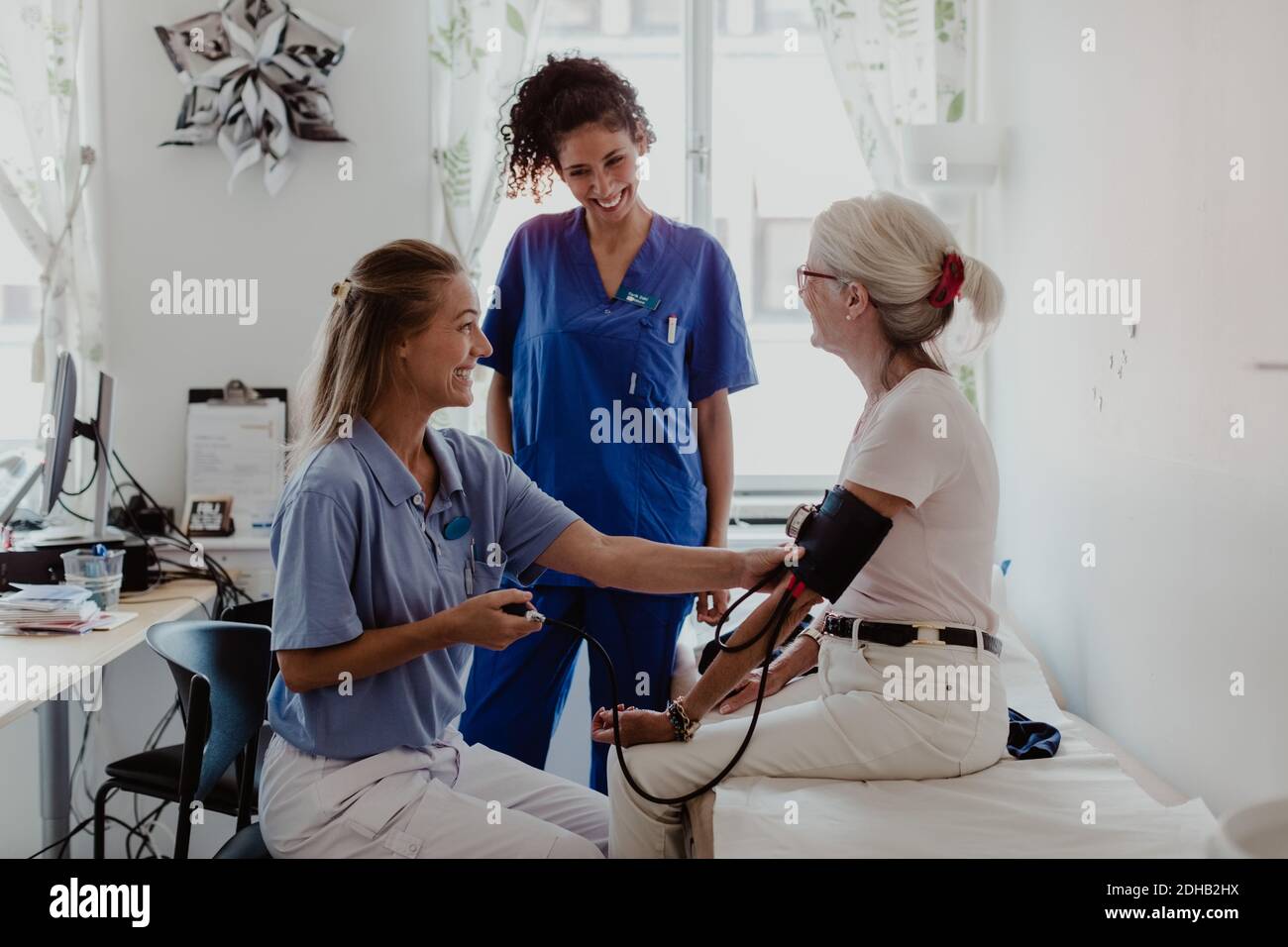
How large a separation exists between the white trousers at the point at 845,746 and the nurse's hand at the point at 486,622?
0.27 metres

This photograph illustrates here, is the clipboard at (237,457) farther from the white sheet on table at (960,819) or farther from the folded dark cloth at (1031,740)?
the folded dark cloth at (1031,740)

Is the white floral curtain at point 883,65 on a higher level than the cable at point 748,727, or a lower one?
higher

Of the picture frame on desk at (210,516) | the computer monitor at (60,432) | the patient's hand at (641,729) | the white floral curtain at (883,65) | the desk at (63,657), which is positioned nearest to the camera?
the patient's hand at (641,729)

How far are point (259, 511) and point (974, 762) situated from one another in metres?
2.07

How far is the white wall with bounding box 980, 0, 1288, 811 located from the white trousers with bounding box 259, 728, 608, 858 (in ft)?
3.63

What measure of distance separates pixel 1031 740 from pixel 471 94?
2176 millimetres

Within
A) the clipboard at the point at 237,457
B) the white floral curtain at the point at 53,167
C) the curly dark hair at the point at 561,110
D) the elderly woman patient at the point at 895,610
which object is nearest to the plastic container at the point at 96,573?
the clipboard at the point at 237,457

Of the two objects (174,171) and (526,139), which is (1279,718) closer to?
(526,139)

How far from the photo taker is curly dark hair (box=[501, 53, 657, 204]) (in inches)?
85.6

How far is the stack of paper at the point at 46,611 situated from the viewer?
2.27 m

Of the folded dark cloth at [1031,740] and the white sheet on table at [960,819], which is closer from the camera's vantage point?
the white sheet on table at [960,819]

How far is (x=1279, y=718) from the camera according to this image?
1697 mm
